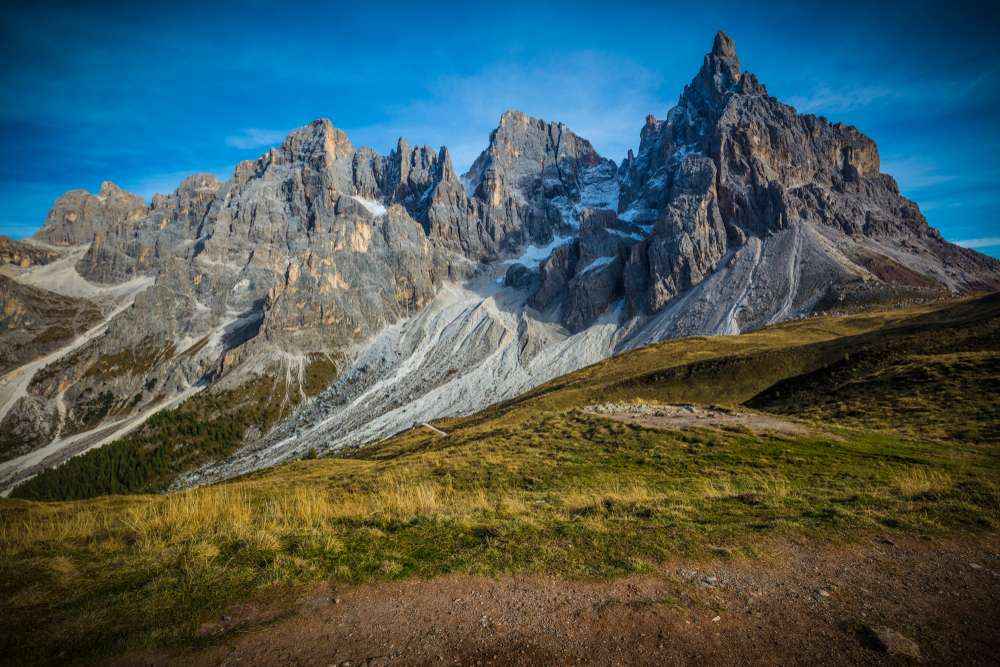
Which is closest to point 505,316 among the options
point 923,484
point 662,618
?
point 923,484

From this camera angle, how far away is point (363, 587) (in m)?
6.88

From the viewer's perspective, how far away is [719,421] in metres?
24.4

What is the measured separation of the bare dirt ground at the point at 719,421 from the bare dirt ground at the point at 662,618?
50.3ft

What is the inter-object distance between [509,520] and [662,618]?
4.85 metres

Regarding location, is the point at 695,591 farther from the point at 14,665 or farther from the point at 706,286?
the point at 706,286

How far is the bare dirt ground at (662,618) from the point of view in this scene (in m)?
Answer: 5.12

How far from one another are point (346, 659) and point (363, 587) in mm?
1784

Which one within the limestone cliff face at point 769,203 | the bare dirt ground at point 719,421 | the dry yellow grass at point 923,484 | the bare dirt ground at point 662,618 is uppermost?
the limestone cliff face at point 769,203

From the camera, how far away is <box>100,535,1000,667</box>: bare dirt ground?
5117 mm

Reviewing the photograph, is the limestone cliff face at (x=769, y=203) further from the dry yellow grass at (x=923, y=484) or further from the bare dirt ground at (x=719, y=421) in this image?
the dry yellow grass at (x=923, y=484)

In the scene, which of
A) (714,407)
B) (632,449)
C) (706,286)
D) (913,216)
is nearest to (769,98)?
(913,216)

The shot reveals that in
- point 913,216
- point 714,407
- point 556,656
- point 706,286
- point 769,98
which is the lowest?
point 714,407

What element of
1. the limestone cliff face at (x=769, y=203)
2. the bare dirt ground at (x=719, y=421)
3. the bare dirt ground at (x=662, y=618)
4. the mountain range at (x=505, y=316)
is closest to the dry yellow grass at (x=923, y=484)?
the bare dirt ground at (x=662, y=618)

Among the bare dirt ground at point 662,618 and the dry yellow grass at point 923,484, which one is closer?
the bare dirt ground at point 662,618
